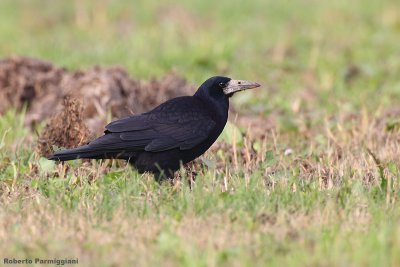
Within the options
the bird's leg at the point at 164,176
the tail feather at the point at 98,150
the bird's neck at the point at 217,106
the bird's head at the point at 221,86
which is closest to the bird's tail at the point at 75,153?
the tail feather at the point at 98,150

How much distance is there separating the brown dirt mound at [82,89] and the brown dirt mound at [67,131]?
1.21 meters

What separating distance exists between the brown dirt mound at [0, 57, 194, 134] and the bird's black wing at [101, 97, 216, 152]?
2.21 metres

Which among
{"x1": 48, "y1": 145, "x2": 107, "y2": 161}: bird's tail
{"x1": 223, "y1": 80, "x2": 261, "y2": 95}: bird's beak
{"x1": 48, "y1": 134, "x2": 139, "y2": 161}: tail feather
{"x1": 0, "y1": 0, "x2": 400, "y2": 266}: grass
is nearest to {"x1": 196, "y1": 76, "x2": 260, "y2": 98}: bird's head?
{"x1": 223, "y1": 80, "x2": 261, "y2": 95}: bird's beak

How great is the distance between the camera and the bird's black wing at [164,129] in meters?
6.57

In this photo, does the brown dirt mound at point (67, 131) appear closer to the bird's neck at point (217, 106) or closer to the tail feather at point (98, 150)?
the tail feather at point (98, 150)

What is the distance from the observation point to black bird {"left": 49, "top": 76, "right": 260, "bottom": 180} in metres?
6.55

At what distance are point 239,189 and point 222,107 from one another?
4.50ft

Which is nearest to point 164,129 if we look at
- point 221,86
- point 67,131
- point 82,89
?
point 221,86

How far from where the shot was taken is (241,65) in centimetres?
1272

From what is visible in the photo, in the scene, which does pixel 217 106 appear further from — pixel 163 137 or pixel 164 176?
pixel 164 176

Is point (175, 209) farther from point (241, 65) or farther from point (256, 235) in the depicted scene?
point (241, 65)

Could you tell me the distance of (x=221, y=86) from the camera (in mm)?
7062

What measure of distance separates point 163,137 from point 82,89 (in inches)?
121

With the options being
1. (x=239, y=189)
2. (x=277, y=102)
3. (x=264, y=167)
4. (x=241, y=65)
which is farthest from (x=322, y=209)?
(x=241, y=65)
